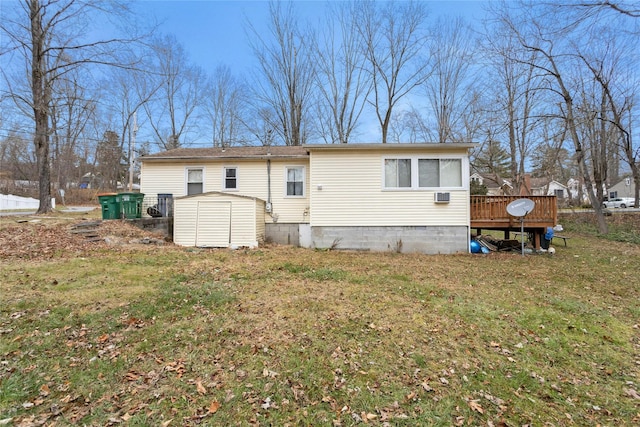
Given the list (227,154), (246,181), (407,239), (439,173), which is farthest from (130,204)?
(439,173)

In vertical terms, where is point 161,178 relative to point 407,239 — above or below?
above

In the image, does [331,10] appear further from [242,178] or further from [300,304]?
[300,304]

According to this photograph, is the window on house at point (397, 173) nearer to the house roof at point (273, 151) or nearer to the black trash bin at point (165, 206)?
the house roof at point (273, 151)

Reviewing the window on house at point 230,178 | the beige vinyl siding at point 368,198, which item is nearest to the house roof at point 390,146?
the beige vinyl siding at point 368,198

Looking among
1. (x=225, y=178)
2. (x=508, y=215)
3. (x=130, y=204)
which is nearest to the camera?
(x=508, y=215)

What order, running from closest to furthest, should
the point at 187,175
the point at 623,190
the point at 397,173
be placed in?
the point at 397,173, the point at 187,175, the point at 623,190

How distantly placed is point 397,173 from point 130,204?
9904mm

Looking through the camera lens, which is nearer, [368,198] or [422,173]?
[422,173]

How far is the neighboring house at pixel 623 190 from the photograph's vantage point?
45094mm

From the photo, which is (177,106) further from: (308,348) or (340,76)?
(308,348)

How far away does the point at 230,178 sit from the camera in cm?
1212

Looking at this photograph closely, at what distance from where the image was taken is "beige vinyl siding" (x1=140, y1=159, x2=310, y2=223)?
11.9m

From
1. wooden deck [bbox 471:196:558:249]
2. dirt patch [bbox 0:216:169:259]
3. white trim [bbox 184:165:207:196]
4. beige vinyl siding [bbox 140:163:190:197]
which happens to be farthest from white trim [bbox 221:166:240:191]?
wooden deck [bbox 471:196:558:249]

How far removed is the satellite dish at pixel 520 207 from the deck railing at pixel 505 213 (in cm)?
52
